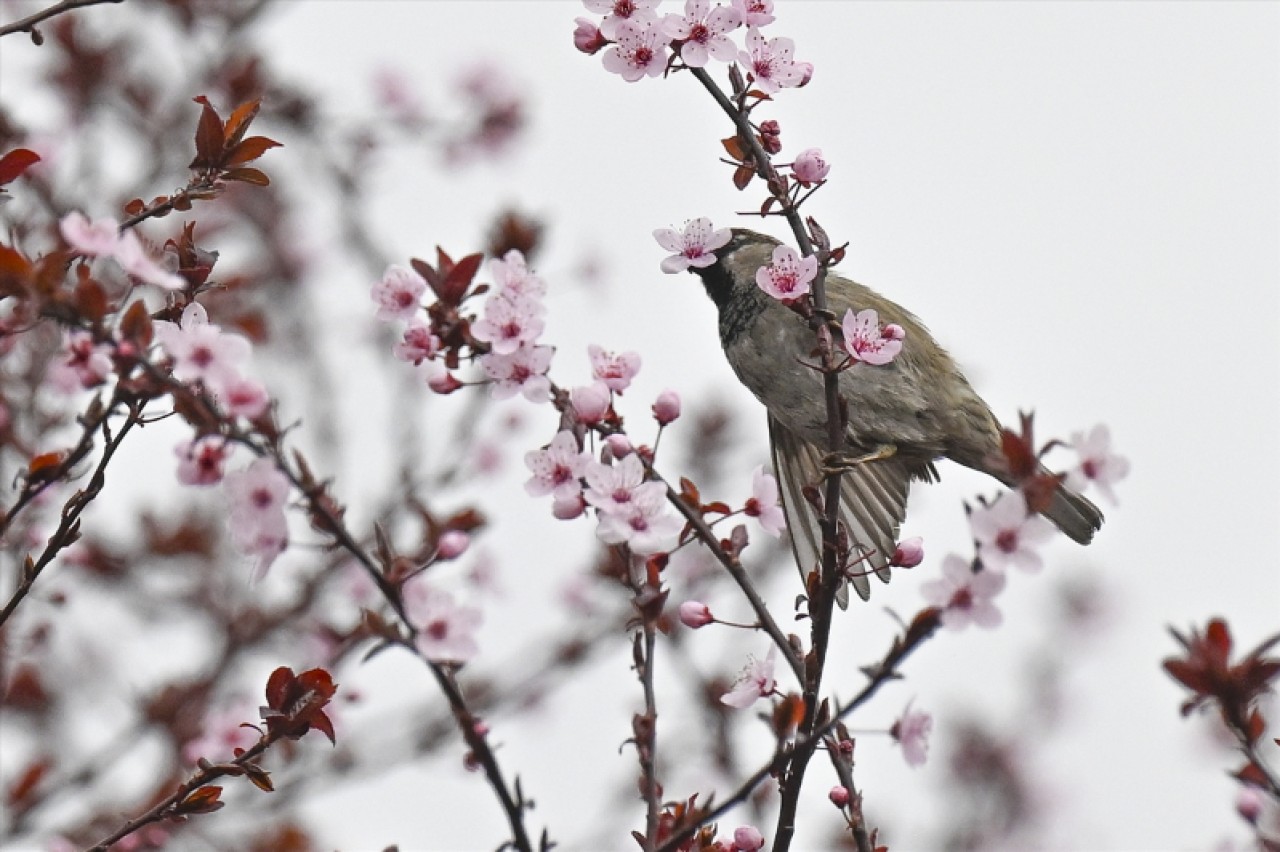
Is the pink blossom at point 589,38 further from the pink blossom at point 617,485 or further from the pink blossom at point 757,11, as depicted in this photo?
the pink blossom at point 617,485

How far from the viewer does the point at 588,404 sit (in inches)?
84.0

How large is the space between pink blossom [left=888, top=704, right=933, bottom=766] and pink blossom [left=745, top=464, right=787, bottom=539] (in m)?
0.39

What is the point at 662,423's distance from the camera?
7.72 ft

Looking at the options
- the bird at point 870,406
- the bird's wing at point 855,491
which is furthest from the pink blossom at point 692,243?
the bird's wing at point 855,491

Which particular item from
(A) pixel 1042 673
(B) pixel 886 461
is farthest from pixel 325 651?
(A) pixel 1042 673

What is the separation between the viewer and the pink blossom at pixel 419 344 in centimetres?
213

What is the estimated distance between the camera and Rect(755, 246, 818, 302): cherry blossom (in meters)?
2.30

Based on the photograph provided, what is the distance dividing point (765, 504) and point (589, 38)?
829 millimetres

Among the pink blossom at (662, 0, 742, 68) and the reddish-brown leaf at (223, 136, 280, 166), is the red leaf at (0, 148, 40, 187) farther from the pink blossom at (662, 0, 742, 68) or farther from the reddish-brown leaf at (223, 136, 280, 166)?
the pink blossom at (662, 0, 742, 68)

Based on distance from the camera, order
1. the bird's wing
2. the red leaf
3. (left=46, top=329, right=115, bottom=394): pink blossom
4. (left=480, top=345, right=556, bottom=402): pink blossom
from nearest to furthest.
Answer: (left=46, top=329, right=115, bottom=394): pink blossom, (left=480, top=345, right=556, bottom=402): pink blossom, the red leaf, the bird's wing

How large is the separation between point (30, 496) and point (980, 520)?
55.7 inches

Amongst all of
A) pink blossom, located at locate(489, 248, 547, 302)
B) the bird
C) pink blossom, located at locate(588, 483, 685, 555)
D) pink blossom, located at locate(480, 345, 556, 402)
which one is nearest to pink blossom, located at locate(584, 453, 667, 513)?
pink blossom, located at locate(588, 483, 685, 555)

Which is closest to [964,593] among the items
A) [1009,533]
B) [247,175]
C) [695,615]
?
[1009,533]

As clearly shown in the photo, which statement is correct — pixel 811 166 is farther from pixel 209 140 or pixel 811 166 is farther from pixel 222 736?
pixel 222 736
